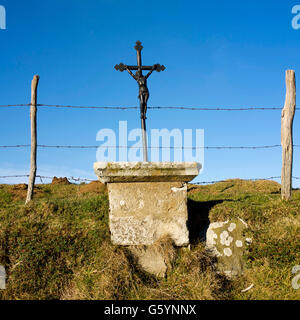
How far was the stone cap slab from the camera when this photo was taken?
3930mm

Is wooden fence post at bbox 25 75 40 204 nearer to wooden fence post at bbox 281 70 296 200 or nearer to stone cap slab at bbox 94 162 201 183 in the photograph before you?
stone cap slab at bbox 94 162 201 183

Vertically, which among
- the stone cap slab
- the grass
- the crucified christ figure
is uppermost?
the crucified christ figure

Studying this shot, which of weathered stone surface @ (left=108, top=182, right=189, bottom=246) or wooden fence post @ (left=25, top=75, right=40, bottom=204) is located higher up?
wooden fence post @ (left=25, top=75, right=40, bottom=204)

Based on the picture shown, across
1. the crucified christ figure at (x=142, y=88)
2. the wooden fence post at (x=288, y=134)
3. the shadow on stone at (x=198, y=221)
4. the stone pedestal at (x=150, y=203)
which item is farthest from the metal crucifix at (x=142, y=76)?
the wooden fence post at (x=288, y=134)

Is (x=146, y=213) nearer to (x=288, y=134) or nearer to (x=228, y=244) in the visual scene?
(x=228, y=244)

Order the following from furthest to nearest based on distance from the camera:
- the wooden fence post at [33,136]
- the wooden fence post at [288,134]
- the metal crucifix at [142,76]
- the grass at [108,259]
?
the wooden fence post at [33,136] < the wooden fence post at [288,134] < the metal crucifix at [142,76] < the grass at [108,259]

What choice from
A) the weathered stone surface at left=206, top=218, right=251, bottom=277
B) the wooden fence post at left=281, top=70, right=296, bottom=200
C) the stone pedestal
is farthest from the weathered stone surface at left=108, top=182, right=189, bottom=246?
the wooden fence post at left=281, top=70, right=296, bottom=200

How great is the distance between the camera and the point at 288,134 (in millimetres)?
6582

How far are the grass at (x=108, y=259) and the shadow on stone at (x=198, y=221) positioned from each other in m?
0.03

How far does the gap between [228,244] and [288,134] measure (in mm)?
3352

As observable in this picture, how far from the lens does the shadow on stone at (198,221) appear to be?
4.52m

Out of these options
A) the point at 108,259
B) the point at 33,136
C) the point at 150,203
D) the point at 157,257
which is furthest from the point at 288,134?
the point at 33,136

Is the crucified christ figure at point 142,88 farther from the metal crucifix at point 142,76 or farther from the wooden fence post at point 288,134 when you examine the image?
the wooden fence post at point 288,134

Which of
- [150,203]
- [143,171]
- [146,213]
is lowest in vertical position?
[146,213]
